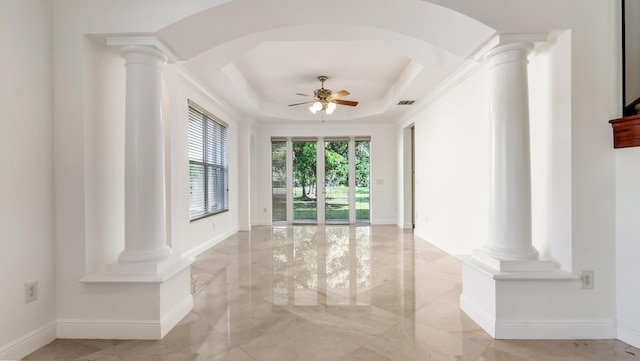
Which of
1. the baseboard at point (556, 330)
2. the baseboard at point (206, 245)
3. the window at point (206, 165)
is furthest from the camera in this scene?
the window at point (206, 165)

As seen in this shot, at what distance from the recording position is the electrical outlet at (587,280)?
2264 millimetres

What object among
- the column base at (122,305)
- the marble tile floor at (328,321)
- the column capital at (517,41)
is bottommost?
the marble tile floor at (328,321)

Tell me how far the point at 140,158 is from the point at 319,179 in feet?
19.5

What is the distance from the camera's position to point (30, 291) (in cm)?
212

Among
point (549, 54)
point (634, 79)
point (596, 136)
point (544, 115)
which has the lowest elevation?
point (596, 136)

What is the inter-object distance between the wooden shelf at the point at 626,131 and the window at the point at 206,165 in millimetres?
4739

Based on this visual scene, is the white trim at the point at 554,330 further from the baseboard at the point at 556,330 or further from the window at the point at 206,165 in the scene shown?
the window at the point at 206,165

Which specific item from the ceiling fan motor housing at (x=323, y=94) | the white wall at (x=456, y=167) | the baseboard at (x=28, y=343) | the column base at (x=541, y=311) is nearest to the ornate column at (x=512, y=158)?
the column base at (x=541, y=311)

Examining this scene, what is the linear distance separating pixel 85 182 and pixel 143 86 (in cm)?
85

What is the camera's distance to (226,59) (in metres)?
3.74

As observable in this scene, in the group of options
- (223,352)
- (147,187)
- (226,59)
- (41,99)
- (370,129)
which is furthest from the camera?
(370,129)

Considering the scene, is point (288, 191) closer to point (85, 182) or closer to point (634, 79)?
point (85, 182)

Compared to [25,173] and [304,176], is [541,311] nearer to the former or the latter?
[25,173]

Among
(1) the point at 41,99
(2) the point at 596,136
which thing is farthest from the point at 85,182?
(2) the point at 596,136
